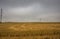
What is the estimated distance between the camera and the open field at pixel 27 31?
297cm

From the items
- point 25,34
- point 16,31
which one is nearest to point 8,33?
point 16,31

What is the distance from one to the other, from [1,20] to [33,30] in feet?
3.01

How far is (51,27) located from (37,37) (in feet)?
1.79

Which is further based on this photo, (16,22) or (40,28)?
(16,22)

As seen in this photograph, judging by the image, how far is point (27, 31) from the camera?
3057mm

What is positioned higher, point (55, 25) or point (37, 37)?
point (55, 25)

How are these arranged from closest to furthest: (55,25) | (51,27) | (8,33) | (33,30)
→ (8,33), (33,30), (51,27), (55,25)

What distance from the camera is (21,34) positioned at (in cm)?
299

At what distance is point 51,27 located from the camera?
3.36m

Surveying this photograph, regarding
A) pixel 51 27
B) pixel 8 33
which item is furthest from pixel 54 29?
pixel 8 33

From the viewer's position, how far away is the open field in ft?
9.74

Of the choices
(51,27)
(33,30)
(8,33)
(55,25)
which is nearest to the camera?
(8,33)

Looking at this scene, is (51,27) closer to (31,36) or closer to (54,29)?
(54,29)

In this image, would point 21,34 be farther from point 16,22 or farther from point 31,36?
point 16,22
